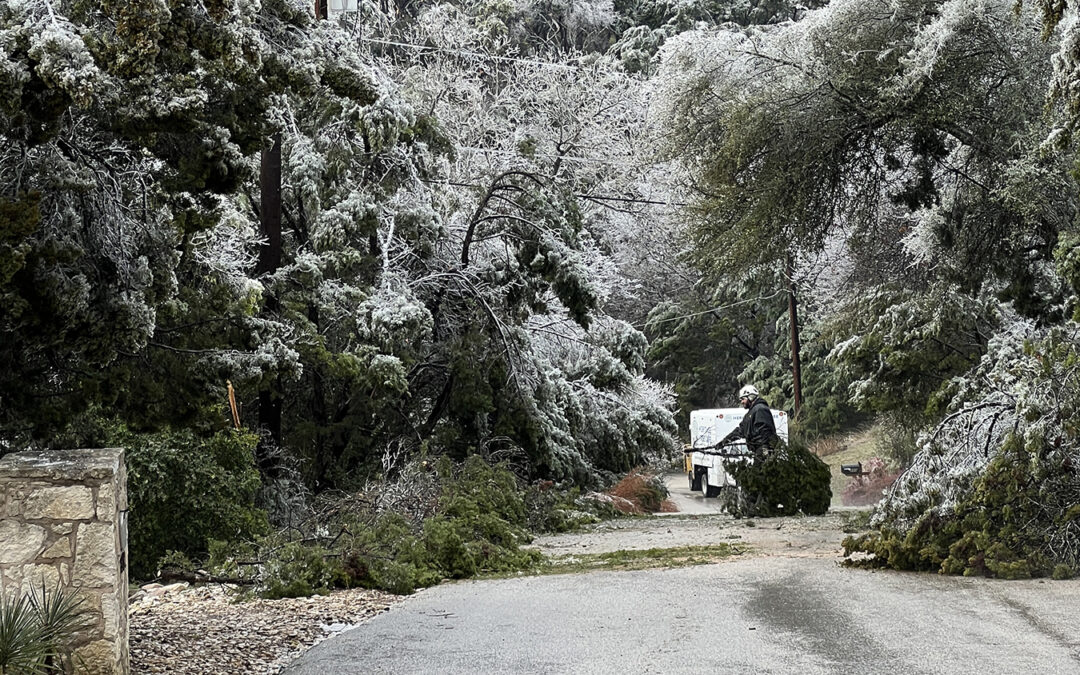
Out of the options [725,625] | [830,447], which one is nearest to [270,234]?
[725,625]

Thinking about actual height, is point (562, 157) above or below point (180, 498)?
above

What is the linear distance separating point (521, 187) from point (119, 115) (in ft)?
38.4

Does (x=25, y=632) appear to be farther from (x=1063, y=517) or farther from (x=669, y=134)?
(x=669, y=134)

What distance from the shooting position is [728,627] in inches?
330

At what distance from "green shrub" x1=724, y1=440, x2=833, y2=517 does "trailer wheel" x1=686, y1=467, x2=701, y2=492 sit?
53.0 feet

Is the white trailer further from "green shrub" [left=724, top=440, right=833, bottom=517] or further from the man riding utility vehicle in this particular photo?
the man riding utility vehicle

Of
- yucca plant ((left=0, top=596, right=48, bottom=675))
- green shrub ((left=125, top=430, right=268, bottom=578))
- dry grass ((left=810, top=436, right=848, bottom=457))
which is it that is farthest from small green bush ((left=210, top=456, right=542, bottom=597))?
dry grass ((left=810, top=436, right=848, bottom=457))

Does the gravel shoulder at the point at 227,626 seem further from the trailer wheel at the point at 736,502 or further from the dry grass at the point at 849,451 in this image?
the dry grass at the point at 849,451

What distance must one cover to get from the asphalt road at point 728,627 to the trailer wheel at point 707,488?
22.0m

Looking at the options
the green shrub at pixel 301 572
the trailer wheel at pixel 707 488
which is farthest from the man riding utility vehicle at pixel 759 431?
the trailer wheel at pixel 707 488

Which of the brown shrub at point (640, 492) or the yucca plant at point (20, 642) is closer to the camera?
the yucca plant at point (20, 642)

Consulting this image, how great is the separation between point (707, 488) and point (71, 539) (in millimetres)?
27589

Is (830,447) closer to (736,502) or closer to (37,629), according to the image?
(736,502)

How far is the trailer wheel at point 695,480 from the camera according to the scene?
112 feet
